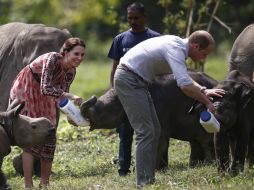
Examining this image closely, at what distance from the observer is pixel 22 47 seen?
1305 cm

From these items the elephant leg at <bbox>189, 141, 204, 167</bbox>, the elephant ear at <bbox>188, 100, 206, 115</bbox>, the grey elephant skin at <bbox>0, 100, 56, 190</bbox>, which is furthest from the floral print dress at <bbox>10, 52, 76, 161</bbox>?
the elephant leg at <bbox>189, 141, 204, 167</bbox>

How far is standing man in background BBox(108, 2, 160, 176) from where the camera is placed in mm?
12109

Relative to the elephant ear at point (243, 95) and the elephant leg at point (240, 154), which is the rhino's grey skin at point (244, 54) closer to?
the elephant ear at point (243, 95)

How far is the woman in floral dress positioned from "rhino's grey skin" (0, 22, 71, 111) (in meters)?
1.97

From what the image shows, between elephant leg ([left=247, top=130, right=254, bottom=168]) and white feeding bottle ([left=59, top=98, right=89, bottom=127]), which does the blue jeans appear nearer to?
elephant leg ([left=247, top=130, right=254, bottom=168])

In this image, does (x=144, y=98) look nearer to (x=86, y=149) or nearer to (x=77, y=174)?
(x=77, y=174)

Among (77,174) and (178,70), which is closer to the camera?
(178,70)

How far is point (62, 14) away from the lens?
1773 inches

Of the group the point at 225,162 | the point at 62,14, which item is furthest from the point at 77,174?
the point at 62,14

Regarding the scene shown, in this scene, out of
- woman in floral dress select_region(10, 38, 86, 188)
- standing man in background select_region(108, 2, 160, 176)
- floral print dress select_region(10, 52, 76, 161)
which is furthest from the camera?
standing man in background select_region(108, 2, 160, 176)

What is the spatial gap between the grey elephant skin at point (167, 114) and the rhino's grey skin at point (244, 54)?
1422 millimetres

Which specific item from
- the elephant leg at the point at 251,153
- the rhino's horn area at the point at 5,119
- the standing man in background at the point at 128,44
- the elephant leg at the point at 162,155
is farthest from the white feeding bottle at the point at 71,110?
the elephant leg at the point at 251,153

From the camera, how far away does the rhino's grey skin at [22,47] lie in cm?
1288

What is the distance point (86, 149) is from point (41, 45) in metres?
2.43
